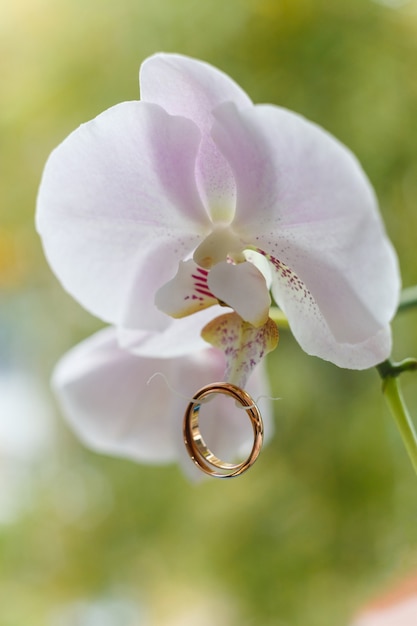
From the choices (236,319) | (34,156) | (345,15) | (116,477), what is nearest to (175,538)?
(116,477)

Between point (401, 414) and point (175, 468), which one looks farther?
point (175, 468)

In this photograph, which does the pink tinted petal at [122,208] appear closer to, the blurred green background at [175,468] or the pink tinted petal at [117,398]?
the pink tinted petal at [117,398]

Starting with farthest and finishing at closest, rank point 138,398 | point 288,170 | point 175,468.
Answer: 1. point 175,468
2. point 138,398
3. point 288,170

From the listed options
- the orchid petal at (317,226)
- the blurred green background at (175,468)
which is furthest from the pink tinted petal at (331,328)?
the blurred green background at (175,468)

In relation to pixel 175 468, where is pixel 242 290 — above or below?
below

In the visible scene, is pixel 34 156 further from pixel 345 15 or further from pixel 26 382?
pixel 345 15

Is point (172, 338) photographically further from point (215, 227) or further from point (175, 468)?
point (175, 468)

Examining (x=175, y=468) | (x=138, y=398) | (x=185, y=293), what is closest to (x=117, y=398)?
(x=138, y=398)
